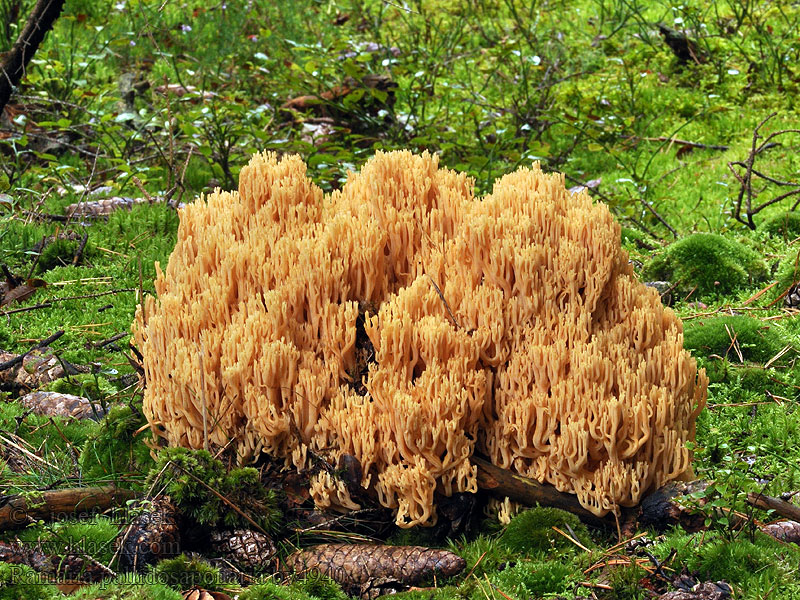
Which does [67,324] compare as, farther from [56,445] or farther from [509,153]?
[509,153]

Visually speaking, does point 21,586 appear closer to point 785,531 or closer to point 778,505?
point 778,505

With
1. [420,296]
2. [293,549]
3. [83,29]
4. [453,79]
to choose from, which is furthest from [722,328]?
[83,29]

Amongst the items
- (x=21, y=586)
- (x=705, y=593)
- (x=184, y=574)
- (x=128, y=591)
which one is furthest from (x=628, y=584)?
(x=21, y=586)

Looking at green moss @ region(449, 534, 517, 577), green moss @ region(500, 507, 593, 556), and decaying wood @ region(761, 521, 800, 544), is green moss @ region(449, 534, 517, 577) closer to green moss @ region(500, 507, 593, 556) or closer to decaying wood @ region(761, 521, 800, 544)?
green moss @ region(500, 507, 593, 556)

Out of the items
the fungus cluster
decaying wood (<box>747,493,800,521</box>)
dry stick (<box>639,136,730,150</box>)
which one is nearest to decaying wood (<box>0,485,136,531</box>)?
the fungus cluster

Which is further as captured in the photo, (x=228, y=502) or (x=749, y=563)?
(x=228, y=502)
